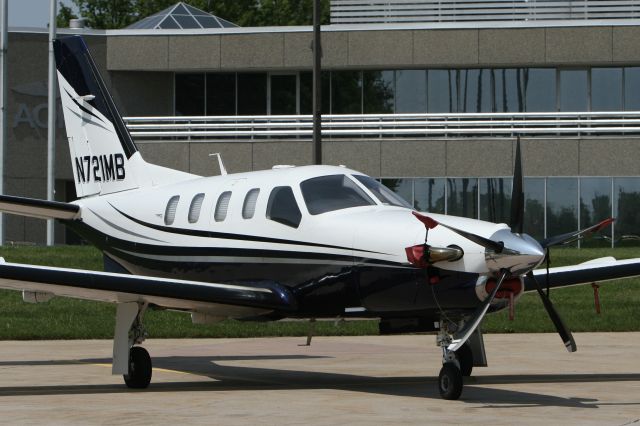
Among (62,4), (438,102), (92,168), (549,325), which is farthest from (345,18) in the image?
(62,4)

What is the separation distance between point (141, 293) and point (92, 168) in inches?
216

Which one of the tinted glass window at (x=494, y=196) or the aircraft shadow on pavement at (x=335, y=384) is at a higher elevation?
the tinted glass window at (x=494, y=196)

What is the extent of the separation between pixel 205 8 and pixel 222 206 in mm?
67538

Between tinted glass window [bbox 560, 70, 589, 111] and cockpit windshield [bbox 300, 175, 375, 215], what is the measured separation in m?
31.0

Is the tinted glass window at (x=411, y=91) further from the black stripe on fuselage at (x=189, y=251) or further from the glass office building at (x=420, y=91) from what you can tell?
the black stripe on fuselage at (x=189, y=251)

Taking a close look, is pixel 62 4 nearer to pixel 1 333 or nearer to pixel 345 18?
pixel 345 18

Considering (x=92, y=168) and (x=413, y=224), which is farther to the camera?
(x=92, y=168)

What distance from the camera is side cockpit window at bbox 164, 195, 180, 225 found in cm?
1741

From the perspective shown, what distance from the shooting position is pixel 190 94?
48.7m

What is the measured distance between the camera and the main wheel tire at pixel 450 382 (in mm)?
13750

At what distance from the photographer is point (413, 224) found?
46.2 feet

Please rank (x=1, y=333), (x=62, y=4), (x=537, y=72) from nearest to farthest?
1. (x=1, y=333)
2. (x=537, y=72)
3. (x=62, y=4)

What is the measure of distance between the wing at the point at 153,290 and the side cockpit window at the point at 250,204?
87cm

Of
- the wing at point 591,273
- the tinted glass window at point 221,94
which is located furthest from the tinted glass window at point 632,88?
the wing at point 591,273
